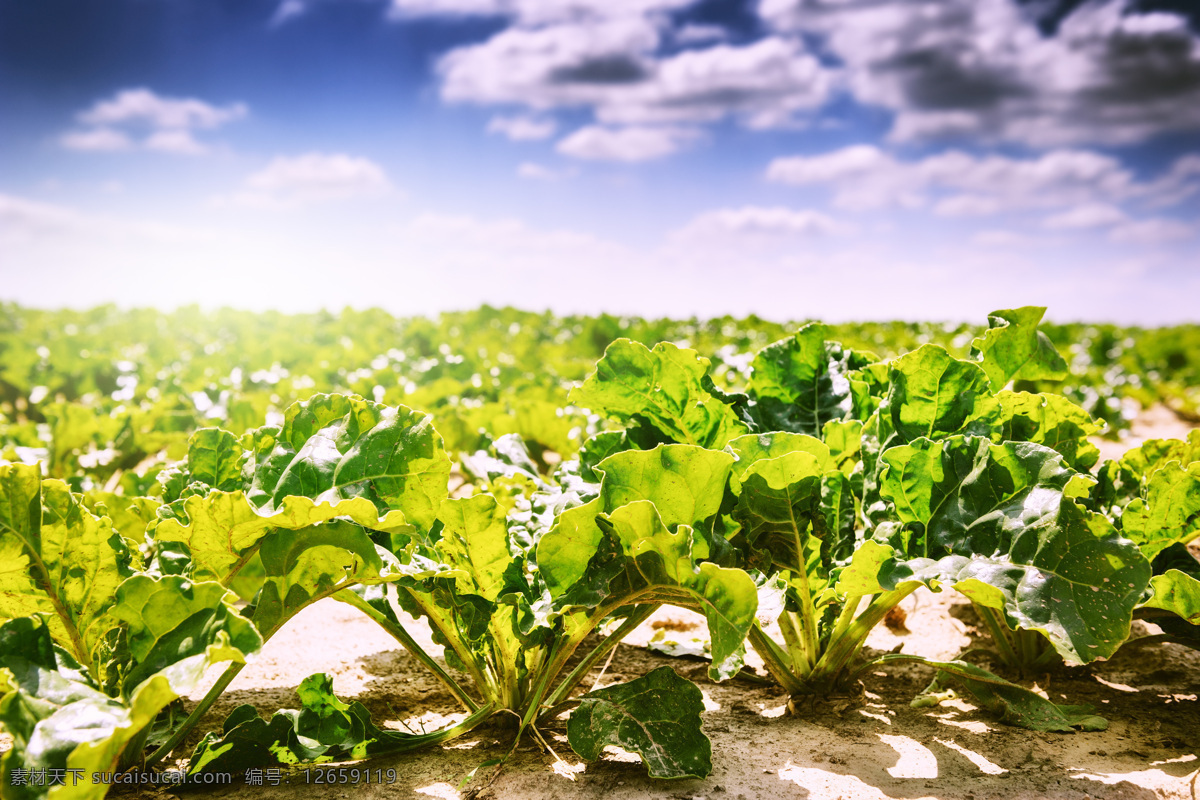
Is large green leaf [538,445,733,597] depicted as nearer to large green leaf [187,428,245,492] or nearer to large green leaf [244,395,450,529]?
large green leaf [244,395,450,529]

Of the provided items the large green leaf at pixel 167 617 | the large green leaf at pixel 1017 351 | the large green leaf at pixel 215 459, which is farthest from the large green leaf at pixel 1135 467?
the large green leaf at pixel 215 459

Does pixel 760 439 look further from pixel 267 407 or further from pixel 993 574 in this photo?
pixel 267 407

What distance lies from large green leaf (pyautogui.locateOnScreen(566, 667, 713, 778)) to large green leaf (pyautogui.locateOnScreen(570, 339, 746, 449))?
70cm

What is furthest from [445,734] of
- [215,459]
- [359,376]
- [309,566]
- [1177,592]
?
[359,376]

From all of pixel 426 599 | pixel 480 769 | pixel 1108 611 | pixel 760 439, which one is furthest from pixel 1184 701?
pixel 426 599

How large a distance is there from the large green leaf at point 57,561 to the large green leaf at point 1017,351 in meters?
2.43

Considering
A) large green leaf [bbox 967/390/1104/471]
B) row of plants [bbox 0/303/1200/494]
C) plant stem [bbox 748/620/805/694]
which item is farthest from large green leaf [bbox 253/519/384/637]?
large green leaf [bbox 967/390/1104/471]

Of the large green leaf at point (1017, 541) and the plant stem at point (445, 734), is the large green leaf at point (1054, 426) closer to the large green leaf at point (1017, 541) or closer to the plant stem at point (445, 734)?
the large green leaf at point (1017, 541)

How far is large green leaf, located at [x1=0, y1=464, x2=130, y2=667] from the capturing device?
1.72m

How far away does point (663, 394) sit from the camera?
7.61 ft

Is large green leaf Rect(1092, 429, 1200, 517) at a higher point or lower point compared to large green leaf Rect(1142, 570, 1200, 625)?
higher

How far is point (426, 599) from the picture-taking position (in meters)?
1.95

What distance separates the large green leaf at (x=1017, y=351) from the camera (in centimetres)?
240

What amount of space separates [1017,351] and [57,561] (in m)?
2.64
